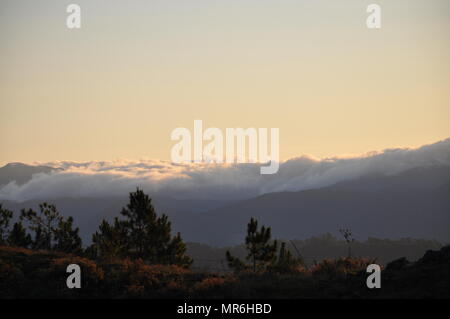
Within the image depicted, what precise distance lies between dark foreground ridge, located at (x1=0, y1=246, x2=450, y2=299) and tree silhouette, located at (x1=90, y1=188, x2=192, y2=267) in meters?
22.2

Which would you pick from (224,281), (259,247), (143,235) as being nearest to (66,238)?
(143,235)

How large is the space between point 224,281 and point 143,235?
29170 mm

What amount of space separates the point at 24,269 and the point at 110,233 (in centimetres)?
2457

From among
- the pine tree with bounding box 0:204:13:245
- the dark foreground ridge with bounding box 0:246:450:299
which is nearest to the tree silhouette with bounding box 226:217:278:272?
the dark foreground ridge with bounding box 0:246:450:299

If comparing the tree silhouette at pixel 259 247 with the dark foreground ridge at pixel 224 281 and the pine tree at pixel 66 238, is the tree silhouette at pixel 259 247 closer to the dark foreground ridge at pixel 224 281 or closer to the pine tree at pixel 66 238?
the dark foreground ridge at pixel 224 281

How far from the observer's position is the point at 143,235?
67.8m

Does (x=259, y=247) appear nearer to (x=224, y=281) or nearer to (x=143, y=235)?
(x=143, y=235)

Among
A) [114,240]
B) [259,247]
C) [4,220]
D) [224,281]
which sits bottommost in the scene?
[224,281]

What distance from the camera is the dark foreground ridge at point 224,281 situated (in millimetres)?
36594

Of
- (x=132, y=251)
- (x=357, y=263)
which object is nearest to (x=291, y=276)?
(x=357, y=263)

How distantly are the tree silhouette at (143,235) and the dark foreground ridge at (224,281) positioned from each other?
22157mm
